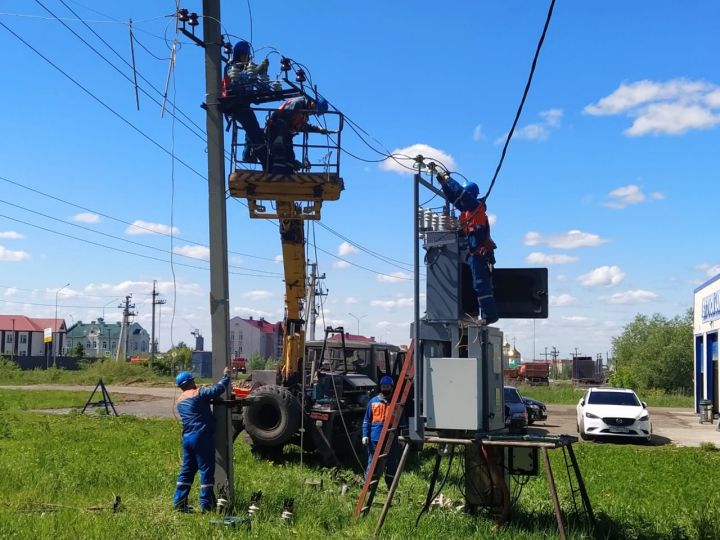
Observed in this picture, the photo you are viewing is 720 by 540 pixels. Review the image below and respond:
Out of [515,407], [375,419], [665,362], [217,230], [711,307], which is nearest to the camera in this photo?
[217,230]

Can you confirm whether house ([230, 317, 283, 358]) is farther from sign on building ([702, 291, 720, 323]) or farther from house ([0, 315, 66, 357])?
sign on building ([702, 291, 720, 323])

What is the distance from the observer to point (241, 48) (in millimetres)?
12125

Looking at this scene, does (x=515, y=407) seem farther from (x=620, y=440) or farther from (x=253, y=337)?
(x=253, y=337)

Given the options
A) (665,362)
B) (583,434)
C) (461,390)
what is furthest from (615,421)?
(665,362)

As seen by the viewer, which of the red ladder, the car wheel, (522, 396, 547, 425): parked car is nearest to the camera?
the red ladder

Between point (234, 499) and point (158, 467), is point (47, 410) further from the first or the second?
point (234, 499)

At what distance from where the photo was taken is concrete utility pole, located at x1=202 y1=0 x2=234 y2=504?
31.0 feet

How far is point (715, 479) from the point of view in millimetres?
12750

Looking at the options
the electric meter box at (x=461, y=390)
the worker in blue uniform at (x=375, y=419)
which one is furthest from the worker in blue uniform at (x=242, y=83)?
the electric meter box at (x=461, y=390)

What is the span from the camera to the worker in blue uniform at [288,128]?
13.0 meters

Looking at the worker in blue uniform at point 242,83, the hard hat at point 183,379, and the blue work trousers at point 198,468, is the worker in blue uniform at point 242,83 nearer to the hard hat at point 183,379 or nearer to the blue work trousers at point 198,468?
the hard hat at point 183,379

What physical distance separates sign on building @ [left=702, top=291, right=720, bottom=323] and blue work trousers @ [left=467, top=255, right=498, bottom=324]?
2564 centimetres

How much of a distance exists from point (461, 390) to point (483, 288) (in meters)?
1.11

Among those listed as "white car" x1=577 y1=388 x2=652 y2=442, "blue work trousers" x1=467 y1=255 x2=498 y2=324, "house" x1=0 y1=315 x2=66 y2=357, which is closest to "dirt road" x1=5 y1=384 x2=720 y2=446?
"white car" x1=577 y1=388 x2=652 y2=442
